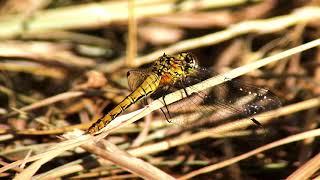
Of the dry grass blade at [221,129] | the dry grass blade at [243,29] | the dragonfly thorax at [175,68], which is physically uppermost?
the dry grass blade at [243,29]

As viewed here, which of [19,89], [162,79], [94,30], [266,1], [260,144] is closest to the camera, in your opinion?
[260,144]

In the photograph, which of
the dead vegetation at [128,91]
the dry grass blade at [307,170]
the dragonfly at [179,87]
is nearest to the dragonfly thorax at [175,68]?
the dragonfly at [179,87]

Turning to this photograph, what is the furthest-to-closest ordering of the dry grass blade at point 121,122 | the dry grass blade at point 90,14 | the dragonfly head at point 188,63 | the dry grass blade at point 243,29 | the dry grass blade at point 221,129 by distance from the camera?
1. the dry grass blade at point 90,14
2. the dry grass blade at point 243,29
3. the dragonfly head at point 188,63
4. the dry grass blade at point 221,129
5. the dry grass blade at point 121,122

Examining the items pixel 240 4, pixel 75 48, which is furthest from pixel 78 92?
pixel 240 4

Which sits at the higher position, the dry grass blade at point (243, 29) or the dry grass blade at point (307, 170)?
the dry grass blade at point (243, 29)

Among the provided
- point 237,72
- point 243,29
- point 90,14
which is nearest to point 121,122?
point 237,72

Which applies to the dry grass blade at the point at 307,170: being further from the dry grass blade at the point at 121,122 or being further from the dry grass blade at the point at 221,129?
the dry grass blade at the point at 121,122

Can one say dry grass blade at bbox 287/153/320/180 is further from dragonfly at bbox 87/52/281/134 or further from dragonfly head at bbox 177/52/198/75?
dragonfly head at bbox 177/52/198/75

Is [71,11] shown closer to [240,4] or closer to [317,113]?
[240,4]
